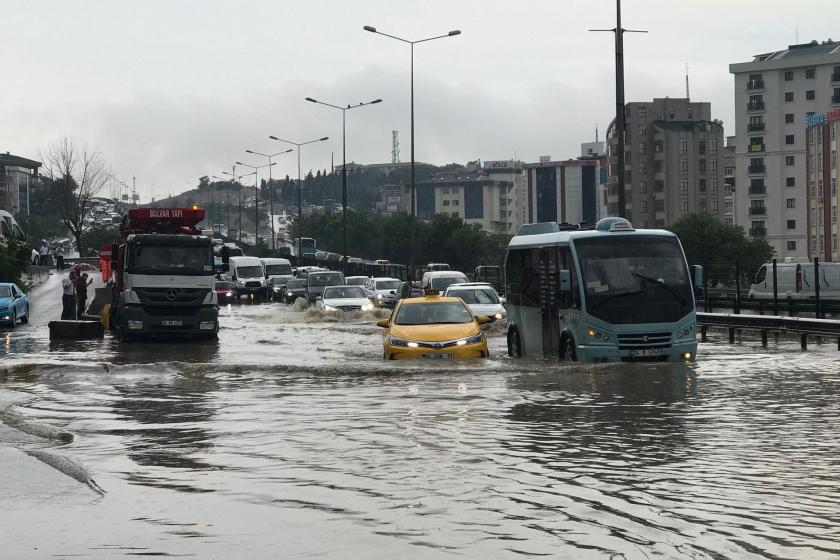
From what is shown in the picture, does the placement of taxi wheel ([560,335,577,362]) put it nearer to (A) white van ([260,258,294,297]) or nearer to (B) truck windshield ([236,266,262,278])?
(B) truck windshield ([236,266,262,278])

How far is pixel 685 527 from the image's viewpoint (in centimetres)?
796

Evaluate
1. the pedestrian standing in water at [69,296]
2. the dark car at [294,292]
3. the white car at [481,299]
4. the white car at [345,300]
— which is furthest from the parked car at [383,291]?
the white car at [481,299]

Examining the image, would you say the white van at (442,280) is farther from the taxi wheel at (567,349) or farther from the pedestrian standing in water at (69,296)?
the taxi wheel at (567,349)

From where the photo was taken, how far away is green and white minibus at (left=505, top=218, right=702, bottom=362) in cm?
2103

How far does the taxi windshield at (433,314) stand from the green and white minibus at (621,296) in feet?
5.44

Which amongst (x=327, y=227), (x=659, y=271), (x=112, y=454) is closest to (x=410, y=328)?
(x=659, y=271)

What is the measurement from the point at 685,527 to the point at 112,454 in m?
5.97

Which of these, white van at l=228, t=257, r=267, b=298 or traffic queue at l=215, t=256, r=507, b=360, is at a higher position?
white van at l=228, t=257, r=267, b=298

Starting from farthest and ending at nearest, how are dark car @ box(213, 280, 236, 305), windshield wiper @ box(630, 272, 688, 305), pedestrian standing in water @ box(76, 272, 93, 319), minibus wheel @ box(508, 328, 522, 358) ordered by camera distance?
1. dark car @ box(213, 280, 236, 305)
2. pedestrian standing in water @ box(76, 272, 93, 319)
3. minibus wheel @ box(508, 328, 522, 358)
4. windshield wiper @ box(630, 272, 688, 305)

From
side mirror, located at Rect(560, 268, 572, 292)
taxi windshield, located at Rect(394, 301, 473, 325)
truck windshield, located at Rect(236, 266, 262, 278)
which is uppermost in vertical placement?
truck windshield, located at Rect(236, 266, 262, 278)

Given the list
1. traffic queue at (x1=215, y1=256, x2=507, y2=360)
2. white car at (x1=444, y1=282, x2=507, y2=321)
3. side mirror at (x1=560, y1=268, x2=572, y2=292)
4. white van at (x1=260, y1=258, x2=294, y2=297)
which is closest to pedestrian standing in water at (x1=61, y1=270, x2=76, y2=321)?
traffic queue at (x1=215, y1=256, x2=507, y2=360)

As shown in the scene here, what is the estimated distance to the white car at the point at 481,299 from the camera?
113 feet

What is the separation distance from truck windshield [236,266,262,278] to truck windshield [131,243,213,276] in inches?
1558

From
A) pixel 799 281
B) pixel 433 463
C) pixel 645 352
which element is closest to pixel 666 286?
pixel 645 352
